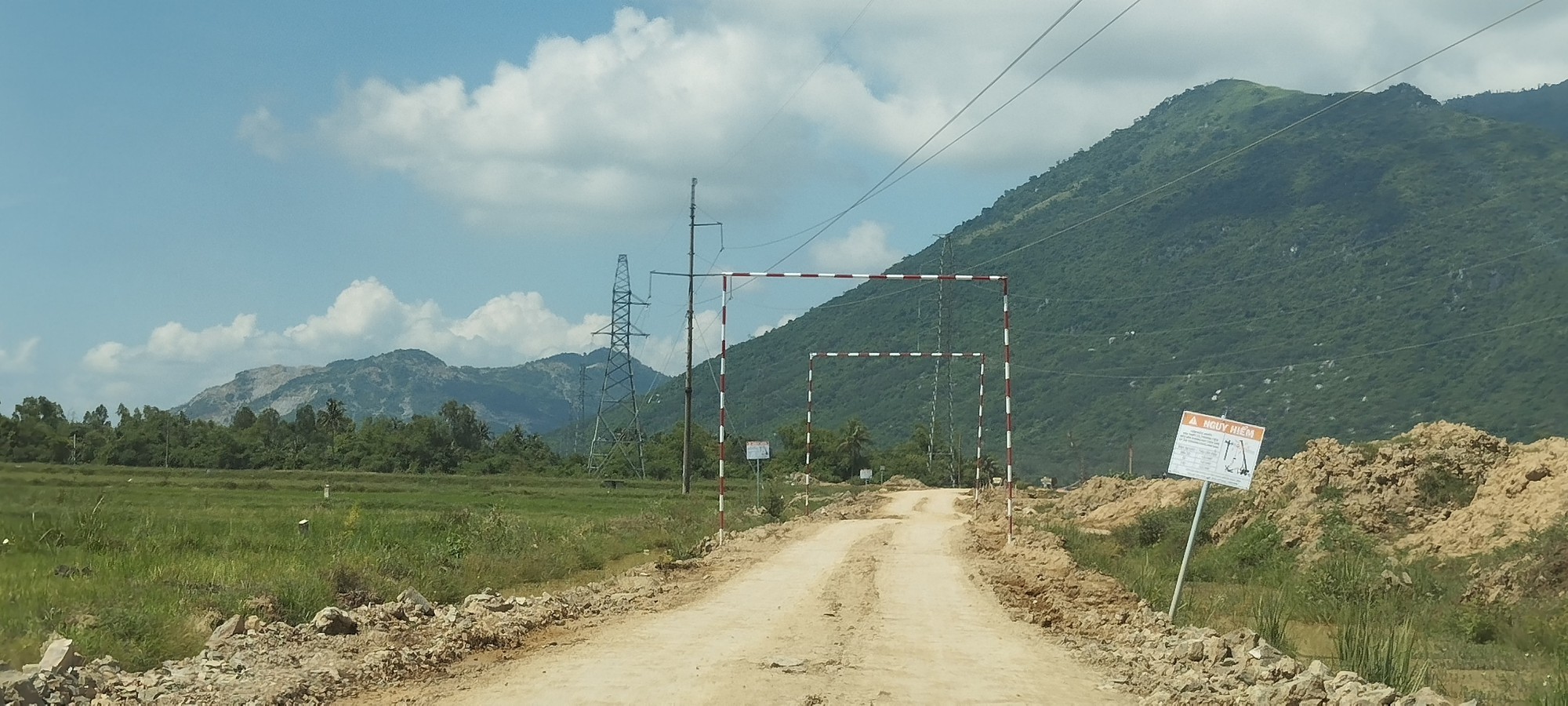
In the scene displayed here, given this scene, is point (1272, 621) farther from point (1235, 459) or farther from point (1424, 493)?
point (1424, 493)

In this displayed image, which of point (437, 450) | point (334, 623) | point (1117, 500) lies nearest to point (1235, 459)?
point (334, 623)

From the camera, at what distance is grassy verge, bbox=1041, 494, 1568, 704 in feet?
37.0

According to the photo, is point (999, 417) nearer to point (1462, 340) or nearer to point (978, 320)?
point (978, 320)

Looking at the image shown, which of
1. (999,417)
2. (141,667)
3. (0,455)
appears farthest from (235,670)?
(999,417)

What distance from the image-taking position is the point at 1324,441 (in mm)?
30688

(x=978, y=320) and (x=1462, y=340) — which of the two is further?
(x=978, y=320)

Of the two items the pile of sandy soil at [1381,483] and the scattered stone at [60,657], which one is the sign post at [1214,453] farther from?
the pile of sandy soil at [1381,483]

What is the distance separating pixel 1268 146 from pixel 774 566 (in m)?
167

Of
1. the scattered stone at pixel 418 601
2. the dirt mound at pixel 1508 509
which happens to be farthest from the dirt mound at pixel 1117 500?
the scattered stone at pixel 418 601

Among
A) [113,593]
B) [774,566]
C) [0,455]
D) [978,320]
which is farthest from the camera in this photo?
[978,320]

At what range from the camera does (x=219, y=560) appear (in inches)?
692

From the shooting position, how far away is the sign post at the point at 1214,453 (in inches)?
537

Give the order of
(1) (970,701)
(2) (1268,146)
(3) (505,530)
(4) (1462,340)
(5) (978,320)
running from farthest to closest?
(2) (1268,146)
(5) (978,320)
(4) (1462,340)
(3) (505,530)
(1) (970,701)

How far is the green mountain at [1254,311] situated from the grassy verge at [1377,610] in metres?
44.4
